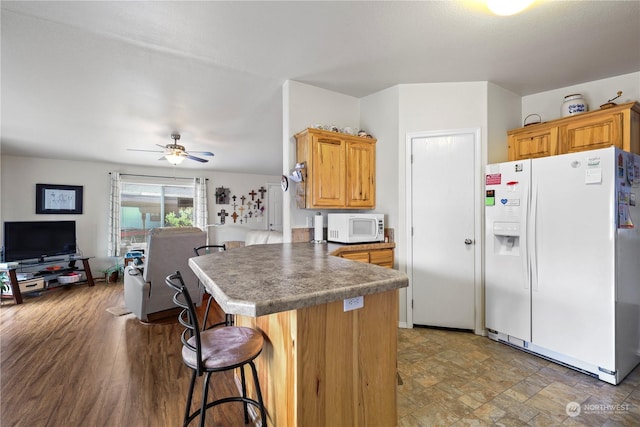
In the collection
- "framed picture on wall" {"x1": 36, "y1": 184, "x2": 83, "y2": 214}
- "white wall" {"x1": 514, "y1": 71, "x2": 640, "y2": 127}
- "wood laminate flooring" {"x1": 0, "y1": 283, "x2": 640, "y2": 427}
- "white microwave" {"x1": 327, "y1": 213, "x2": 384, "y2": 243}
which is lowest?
"wood laminate flooring" {"x1": 0, "y1": 283, "x2": 640, "y2": 427}

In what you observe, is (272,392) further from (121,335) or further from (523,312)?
(121,335)

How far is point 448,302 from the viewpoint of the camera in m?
2.80

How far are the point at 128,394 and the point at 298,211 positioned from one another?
6.25ft

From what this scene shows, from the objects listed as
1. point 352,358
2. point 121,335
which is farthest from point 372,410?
point 121,335

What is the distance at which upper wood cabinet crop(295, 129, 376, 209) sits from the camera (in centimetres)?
266

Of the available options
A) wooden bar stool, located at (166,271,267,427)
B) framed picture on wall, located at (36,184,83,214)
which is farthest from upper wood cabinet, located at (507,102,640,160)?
framed picture on wall, located at (36,184,83,214)

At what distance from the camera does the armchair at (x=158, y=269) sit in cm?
313

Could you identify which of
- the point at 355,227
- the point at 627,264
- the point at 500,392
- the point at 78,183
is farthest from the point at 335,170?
the point at 78,183

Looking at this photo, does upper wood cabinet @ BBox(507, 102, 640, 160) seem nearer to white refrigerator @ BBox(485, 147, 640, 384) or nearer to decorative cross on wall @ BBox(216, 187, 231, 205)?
white refrigerator @ BBox(485, 147, 640, 384)

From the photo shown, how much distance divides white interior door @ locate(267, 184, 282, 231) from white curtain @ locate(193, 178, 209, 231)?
5.61 feet

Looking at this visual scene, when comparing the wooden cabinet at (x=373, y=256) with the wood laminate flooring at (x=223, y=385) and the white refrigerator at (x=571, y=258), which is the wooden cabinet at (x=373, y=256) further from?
the white refrigerator at (x=571, y=258)

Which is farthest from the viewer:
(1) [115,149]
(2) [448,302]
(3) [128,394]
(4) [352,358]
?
(1) [115,149]

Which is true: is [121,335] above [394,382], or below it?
below

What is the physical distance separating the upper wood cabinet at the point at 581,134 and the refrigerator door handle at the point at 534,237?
0.72 metres
